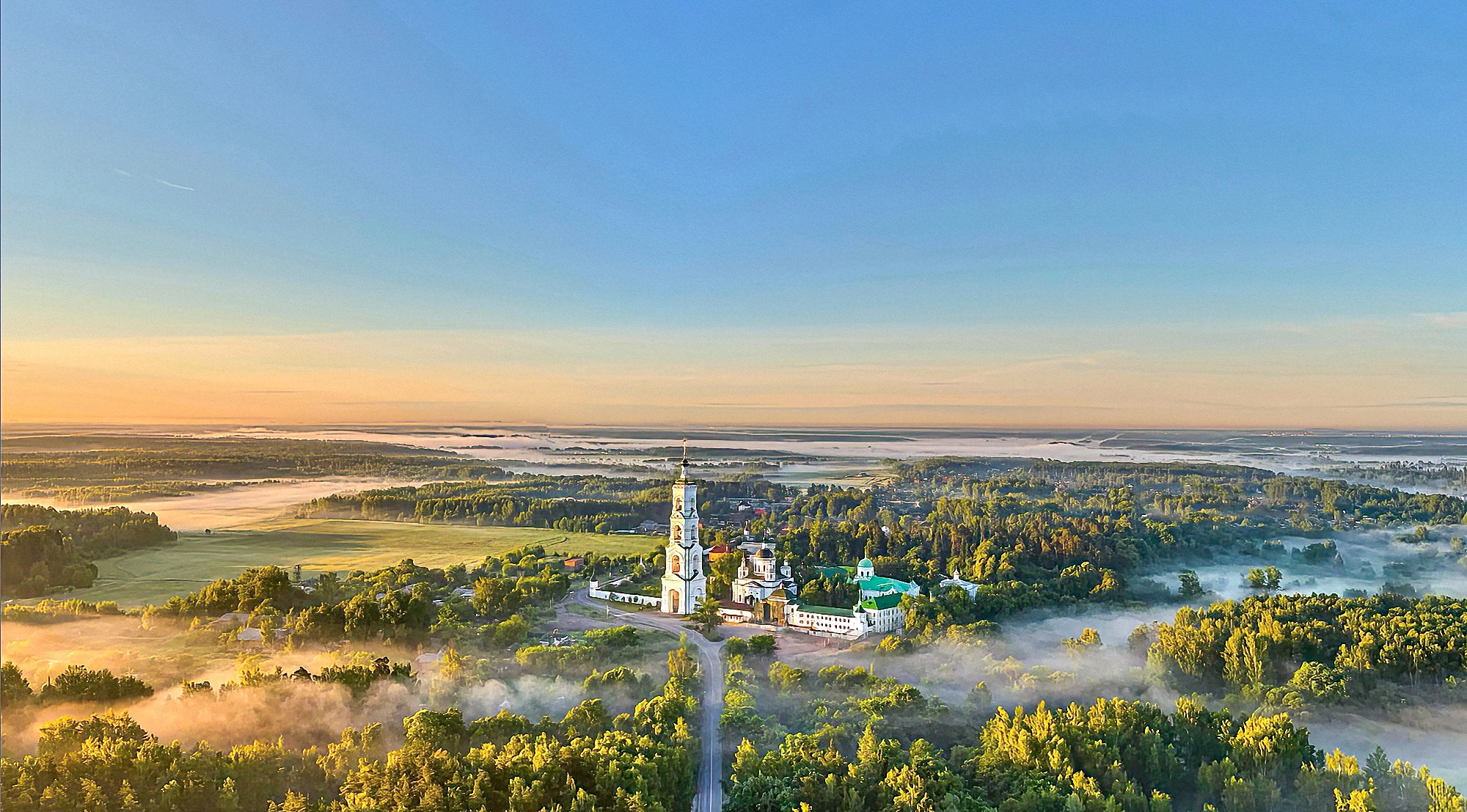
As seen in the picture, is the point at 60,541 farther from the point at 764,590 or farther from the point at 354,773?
the point at 764,590

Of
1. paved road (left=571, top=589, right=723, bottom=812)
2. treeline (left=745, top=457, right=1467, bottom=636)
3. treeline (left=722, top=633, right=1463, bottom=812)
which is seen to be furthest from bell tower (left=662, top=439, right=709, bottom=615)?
treeline (left=722, top=633, right=1463, bottom=812)

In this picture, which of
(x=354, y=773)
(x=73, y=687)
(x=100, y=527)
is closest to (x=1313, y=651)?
(x=354, y=773)

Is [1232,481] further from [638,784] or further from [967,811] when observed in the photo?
[638,784]

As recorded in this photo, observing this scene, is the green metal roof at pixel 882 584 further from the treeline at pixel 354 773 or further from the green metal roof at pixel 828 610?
the treeline at pixel 354 773

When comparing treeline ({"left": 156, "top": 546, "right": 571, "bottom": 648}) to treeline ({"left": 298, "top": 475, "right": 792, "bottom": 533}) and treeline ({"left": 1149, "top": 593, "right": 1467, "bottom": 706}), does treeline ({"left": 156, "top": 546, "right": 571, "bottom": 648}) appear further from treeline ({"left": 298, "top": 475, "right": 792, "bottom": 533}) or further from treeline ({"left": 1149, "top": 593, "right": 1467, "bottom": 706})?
treeline ({"left": 1149, "top": 593, "right": 1467, "bottom": 706})

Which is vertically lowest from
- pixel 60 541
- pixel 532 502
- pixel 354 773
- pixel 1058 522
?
pixel 354 773

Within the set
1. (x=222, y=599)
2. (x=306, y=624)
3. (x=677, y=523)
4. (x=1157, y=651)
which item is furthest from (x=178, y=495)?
(x=1157, y=651)
